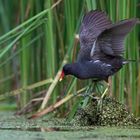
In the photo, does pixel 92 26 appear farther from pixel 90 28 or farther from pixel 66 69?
pixel 66 69

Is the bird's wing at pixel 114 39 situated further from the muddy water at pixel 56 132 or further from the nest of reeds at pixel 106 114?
the muddy water at pixel 56 132

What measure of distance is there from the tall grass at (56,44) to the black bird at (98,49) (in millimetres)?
90

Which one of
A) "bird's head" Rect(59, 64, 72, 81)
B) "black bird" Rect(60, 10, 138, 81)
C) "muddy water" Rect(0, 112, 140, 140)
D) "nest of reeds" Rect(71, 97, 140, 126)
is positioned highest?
"black bird" Rect(60, 10, 138, 81)

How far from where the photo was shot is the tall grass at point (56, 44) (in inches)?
222

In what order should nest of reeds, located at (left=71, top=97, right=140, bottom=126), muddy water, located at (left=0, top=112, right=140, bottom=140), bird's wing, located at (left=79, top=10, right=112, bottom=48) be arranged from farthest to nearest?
bird's wing, located at (left=79, top=10, right=112, bottom=48), nest of reeds, located at (left=71, top=97, right=140, bottom=126), muddy water, located at (left=0, top=112, right=140, bottom=140)

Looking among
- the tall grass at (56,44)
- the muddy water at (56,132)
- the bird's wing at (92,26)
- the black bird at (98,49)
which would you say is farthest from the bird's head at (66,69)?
the muddy water at (56,132)

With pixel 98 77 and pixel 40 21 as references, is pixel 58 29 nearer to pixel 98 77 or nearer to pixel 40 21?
pixel 40 21

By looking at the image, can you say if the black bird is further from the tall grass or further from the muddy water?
the muddy water

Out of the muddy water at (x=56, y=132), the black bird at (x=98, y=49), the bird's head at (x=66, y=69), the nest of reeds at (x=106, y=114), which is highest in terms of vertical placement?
the black bird at (x=98, y=49)

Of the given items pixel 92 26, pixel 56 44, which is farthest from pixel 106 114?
pixel 56 44

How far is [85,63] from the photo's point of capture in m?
5.67

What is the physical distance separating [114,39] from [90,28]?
380mm

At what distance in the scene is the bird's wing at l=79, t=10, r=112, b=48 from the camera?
18.1 ft

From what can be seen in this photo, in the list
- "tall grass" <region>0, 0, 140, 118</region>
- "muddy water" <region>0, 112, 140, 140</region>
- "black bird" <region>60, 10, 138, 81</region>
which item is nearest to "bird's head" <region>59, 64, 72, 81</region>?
"black bird" <region>60, 10, 138, 81</region>
